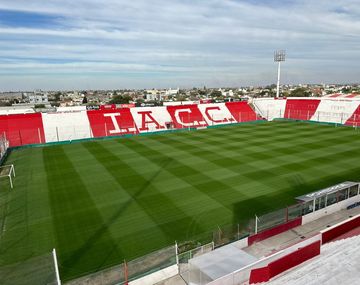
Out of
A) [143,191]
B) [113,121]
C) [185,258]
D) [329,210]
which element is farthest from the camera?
[113,121]

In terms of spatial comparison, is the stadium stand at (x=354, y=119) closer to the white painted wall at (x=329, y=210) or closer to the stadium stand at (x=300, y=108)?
the stadium stand at (x=300, y=108)

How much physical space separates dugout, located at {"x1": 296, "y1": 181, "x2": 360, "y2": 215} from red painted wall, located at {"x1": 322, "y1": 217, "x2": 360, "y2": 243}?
208 centimetres

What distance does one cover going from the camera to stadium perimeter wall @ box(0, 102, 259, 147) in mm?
37625

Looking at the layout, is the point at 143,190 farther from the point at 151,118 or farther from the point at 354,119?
the point at 354,119

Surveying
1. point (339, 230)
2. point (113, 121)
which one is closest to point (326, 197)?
point (339, 230)

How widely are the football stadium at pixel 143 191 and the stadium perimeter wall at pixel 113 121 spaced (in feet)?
0.86

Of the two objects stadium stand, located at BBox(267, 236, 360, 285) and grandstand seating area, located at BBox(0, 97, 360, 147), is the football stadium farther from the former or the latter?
stadium stand, located at BBox(267, 236, 360, 285)

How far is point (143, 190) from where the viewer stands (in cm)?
1756

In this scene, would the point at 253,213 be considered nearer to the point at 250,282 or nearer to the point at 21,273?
the point at 250,282

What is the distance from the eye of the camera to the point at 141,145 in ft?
105

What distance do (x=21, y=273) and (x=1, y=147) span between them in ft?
78.7

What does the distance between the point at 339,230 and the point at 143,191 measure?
1087cm

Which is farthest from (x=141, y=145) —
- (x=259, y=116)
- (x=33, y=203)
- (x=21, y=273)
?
(x=259, y=116)

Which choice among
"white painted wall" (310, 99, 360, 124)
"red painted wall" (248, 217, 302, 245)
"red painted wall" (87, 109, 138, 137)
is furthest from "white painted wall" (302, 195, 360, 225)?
"white painted wall" (310, 99, 360, 124)
